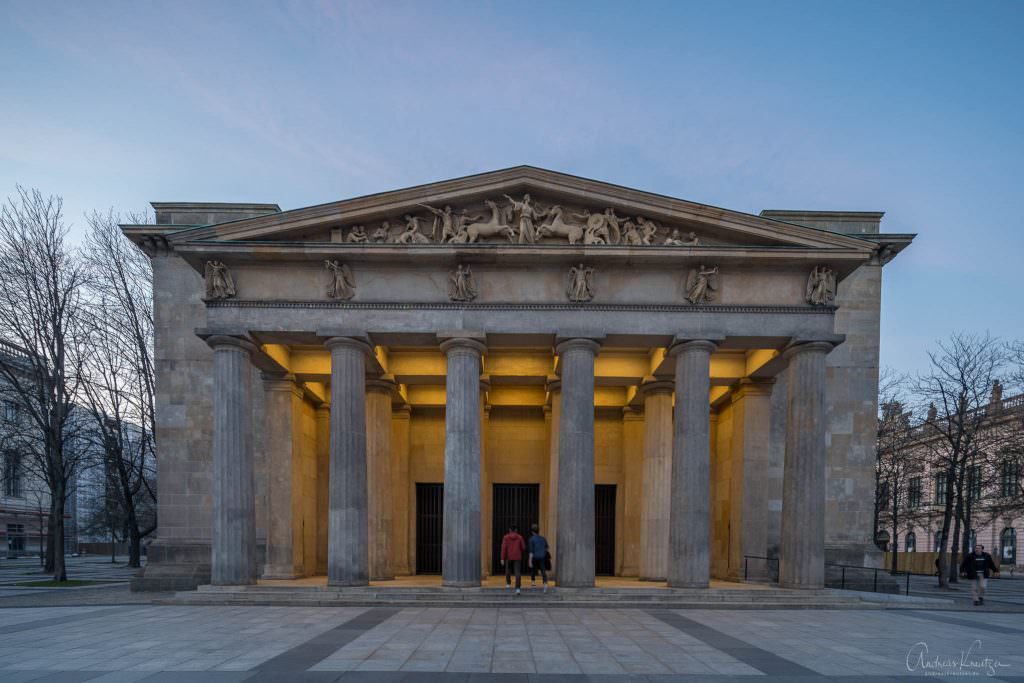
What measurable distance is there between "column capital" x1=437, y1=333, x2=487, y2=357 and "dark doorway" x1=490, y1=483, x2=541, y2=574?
37.6 ft

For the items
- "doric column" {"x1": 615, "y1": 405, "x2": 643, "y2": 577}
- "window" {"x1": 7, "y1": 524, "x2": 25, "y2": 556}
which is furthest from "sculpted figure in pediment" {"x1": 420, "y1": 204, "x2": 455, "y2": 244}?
"window" {"x1": 7, "y1": 524, "x2": 25, "y2": 556}

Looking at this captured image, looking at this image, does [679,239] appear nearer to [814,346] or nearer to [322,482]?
[814,346]

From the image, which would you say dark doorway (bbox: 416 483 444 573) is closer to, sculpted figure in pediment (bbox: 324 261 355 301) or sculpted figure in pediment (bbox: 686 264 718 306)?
sculpted figure in pediment (bbox: 324 261 355 301)

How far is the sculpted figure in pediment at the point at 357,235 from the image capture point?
22.5 m

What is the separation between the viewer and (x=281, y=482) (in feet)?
87.0

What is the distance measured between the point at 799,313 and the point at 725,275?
260 cm

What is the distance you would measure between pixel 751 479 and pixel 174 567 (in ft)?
71.5

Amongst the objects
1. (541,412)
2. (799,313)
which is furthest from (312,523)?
(799,313)

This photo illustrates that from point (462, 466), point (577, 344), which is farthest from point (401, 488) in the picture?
point (577, 344)

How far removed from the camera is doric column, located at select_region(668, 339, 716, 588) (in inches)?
855

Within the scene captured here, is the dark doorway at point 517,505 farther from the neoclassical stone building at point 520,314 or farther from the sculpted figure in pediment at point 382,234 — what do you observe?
the sculpted figure in pediment at point 382,234

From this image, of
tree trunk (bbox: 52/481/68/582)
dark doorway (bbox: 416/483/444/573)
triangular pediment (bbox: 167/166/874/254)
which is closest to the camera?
triangular pediment (bbox: 167/166/874/254)

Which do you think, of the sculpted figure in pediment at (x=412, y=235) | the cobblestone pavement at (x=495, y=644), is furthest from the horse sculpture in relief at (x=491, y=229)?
the cobblestone pavement at (x=495, y=644)

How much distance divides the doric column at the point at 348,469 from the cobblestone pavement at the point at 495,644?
2.30 metres
